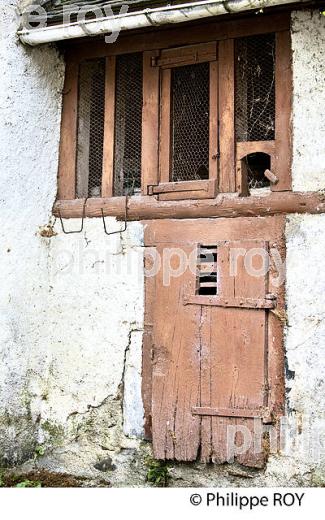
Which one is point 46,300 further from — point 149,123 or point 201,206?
point 149,123

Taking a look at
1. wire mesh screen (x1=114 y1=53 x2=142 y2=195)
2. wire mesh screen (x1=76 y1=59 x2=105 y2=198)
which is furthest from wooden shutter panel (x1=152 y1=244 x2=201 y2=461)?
wire mesh screen (x1=76 y1=59 x2=105 y2=198)

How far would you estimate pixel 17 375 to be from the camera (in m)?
5.41

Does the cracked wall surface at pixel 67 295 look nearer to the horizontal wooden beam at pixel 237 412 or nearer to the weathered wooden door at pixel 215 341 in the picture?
the weathered wooden door at pixel 215 341

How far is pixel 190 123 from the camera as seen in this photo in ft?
18.2

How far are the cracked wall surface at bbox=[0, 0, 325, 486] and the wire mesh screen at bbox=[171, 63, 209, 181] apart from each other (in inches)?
27.6

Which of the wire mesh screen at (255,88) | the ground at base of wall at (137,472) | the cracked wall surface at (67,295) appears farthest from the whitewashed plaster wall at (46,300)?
the wire mesh screen at (255,88)

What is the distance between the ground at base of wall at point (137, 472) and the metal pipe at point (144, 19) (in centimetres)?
336

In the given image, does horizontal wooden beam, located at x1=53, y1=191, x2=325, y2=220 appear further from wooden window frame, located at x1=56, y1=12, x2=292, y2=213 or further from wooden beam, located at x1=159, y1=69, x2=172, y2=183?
wooden beam, located at x1=159, y1=69, x2=172, y2=183

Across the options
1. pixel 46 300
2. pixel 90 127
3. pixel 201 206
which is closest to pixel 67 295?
pixel 46 300

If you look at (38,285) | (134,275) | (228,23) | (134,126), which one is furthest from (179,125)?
(38,285)

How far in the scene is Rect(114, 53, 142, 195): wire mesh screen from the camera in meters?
5.76

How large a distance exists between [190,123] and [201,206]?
31.3 inches

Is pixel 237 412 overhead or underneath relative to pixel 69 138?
underneath

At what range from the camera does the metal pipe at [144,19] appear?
4.82 m
